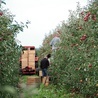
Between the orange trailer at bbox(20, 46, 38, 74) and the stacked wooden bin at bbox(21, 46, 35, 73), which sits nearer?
the orange trailer at bbox(20, 46, 38, 74)

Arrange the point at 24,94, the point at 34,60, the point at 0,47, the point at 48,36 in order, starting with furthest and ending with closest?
the point at 48,36 < the point at 34,60 < the point at 0,47 < the point at 24,94

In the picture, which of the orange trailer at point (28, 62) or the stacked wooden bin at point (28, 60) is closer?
the orange trailer at point (28, 62)

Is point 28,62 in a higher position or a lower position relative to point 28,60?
lower

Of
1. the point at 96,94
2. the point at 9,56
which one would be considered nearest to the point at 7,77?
the point at 9,56

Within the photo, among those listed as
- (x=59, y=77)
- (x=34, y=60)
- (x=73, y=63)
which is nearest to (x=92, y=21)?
(x=73, y=63)

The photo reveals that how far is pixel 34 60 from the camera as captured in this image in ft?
70.8

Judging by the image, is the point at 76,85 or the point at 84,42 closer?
the point at 84,42

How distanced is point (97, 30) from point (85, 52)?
1.18m

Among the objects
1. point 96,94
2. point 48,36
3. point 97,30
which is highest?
point 48,36

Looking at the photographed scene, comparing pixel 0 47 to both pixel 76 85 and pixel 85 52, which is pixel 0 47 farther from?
pixel 76 85

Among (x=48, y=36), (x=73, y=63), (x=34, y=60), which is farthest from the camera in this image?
(x=48, y=36)

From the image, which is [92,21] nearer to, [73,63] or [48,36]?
[73,63]

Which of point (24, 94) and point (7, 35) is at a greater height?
point (7, 35)

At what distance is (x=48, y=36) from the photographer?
41062 mm
